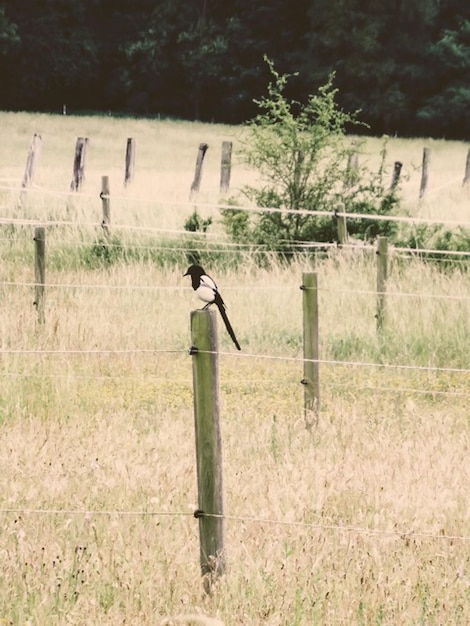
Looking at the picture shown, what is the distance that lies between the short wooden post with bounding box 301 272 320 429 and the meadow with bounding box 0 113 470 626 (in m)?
0.11

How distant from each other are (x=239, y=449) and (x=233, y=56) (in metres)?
51.7

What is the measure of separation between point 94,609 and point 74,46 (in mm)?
55000

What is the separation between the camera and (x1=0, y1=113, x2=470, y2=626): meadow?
155 inches

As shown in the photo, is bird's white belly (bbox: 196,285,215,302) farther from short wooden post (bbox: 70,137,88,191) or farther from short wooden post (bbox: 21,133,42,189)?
short wooden post (bbox: 21,133,42,189)

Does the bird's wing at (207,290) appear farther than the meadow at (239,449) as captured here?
Yes

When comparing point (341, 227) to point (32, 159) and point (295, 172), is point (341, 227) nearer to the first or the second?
point (295, 172)

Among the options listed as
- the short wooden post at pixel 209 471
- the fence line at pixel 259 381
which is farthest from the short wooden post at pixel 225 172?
the short wooden post at pixel 209 471

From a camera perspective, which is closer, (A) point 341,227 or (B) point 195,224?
(A) point 341,227

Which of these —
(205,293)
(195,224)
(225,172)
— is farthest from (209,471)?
(225,172)

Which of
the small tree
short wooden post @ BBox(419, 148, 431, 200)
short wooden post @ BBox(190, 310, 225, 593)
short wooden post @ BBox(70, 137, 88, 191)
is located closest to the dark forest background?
short wooden post @ BBox(419, 148, 431, 200)

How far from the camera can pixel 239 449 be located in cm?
608

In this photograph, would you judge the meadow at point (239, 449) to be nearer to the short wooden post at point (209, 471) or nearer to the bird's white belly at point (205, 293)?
the short wooden post at point (209, 471)

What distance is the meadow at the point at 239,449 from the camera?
155 inches

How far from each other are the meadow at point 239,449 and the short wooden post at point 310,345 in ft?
0.35
